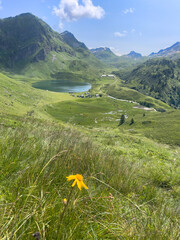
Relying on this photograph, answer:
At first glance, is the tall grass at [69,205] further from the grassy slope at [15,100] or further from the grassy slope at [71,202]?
the grassy slope at [15,100]

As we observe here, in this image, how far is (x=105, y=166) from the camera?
417 cm

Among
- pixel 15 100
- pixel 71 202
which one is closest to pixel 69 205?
pixel 71 202

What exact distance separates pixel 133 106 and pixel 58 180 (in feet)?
657

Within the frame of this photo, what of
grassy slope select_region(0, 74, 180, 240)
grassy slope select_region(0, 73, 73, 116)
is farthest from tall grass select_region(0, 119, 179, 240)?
grassy slope select_region(0, 73, 73, 116)

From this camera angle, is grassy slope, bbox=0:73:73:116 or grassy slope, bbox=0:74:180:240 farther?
grassy slope, bbox=0:73:73:116

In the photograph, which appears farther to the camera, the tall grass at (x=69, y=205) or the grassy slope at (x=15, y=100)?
the grassy slope at (x=15, y=100)

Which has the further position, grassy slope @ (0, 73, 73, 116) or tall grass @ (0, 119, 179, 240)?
grassy slope @ (0, 73, 73, 116)

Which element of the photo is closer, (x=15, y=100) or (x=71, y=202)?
(x=71, y=202)

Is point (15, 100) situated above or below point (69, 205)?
below

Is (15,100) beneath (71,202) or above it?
beneath

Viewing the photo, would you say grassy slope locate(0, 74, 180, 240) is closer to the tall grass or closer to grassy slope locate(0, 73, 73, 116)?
the tall grass

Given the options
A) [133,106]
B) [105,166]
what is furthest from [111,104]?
[105,166]

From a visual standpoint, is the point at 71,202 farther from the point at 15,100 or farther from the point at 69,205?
the point at 15,100

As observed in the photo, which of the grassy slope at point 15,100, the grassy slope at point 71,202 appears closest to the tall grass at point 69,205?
the grassy slope at point 71,202
